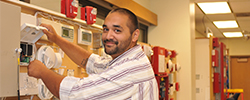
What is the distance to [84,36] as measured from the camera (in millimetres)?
2730

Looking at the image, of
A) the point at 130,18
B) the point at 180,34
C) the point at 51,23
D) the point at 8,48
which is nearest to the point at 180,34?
the point at 180,34

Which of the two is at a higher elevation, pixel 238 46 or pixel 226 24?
pixel 226 24

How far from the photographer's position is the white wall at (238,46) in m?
12.2

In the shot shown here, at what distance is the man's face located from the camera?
1.44 m

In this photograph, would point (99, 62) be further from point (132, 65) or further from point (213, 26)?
point (213, 26)

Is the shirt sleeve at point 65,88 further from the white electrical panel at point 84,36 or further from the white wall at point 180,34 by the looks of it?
the white wall at point 180,34

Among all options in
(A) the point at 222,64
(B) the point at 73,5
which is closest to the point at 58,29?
(B) the point at 73,5

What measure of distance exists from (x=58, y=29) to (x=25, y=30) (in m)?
0.45

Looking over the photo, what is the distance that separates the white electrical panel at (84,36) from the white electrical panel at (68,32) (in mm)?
128

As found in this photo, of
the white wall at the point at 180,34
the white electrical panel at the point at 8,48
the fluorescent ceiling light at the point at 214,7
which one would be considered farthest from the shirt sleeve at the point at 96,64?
the fluorescent ceiling light at the point at 214,7

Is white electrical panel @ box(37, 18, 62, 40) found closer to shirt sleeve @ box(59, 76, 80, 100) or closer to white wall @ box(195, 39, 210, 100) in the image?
shirt sleeve @ box(59, 76, 80, 100)

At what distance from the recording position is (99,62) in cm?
183

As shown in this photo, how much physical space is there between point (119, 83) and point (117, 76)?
3 cm

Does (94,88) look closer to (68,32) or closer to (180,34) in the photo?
(68,32)
